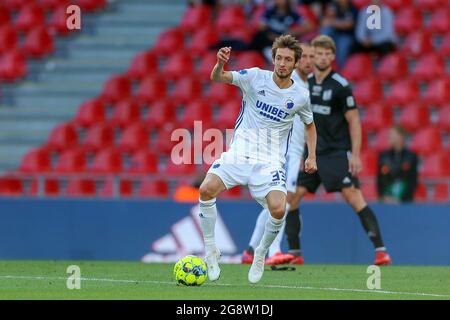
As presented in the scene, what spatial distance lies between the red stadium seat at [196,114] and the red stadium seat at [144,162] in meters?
0.70

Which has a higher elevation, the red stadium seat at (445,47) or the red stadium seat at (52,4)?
the red stadium seat at (52,4)

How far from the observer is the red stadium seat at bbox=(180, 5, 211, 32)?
67.1 feet

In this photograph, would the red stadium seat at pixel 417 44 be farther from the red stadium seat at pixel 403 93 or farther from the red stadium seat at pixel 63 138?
the red stadium seat at pixel 63 138

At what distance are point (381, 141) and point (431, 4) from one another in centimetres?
292

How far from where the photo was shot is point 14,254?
16.3 meters

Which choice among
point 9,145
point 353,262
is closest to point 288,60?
point 353,262

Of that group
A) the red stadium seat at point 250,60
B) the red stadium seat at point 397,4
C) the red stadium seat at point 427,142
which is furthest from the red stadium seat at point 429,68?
the red stadium seat at point 250,60

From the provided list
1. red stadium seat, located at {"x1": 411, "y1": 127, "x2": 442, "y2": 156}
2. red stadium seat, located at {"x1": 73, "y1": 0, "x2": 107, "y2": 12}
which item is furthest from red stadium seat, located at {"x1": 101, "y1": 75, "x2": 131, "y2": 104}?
red stadium seat, located at {"x1": 411, "y1": 127, "x2": 442, "y2": 156}

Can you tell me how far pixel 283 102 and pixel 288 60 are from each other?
377mm

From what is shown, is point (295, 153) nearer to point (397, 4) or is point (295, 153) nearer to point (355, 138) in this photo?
point (355, 138)

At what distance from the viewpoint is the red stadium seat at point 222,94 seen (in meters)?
19.0

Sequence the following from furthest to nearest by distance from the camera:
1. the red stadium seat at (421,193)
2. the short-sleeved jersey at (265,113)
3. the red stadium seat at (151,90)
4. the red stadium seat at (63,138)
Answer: the red stadium seat at (151,90), the red stadium seat at (63,138), the red stadium seat at (421,193), the short-sleeved jersey at (265,113)

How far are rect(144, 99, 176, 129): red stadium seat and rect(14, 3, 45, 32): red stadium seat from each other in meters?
3.62

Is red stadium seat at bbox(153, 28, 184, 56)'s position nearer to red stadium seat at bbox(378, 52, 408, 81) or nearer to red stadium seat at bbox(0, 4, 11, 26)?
red stadium seat at bbox(0, 4, 11, 26)
